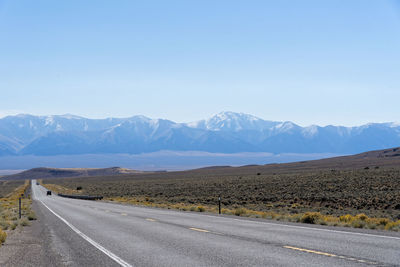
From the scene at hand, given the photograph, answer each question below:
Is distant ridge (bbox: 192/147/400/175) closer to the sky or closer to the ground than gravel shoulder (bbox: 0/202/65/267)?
closer to the sky

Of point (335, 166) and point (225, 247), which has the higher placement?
point (335, 166)

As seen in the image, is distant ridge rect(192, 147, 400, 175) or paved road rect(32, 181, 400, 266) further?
distant ridge rect(192, 147, 400, 175)

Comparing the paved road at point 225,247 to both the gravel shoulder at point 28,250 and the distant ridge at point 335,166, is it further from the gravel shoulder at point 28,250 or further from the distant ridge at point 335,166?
the distant ridge at point 335,166

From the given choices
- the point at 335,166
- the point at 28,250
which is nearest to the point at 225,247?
the point at 28,250

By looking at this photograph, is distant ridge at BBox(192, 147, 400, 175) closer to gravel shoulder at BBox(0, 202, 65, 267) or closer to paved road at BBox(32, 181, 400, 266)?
paved road at BBox(32, 181, 400, 266)

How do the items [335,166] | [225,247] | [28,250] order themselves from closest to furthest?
1. [225,247]
2. [28,250]
3. [335,166]

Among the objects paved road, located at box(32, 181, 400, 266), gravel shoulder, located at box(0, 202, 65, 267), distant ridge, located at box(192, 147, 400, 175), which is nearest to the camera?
paved road, located at box(32, 181, 400, 266)

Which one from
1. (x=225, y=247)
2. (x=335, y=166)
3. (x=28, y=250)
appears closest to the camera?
(x=225, y=247)

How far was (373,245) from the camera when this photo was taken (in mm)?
10938

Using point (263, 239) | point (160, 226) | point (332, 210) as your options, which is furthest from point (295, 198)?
point (263, 239)

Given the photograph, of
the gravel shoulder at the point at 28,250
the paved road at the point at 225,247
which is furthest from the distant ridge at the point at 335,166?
the gravel shoulder at the point at 28,250

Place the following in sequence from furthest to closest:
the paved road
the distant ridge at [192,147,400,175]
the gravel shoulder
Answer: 1. the distant ridge at [192,147,400,175]
2. the gravel shoulder
3. the paved road

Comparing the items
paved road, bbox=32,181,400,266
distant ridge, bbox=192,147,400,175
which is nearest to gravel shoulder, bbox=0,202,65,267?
paved road, bbox=32,181,400,266

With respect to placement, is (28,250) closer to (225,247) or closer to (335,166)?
(225,247)
